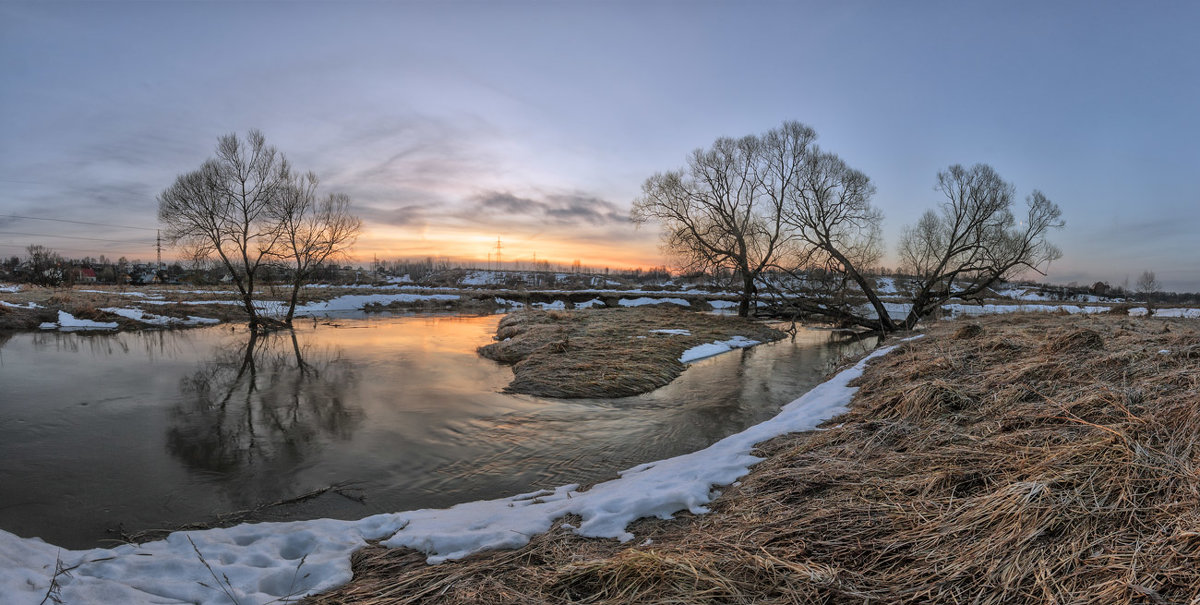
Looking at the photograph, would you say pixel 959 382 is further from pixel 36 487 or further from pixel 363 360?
pixel 363 360

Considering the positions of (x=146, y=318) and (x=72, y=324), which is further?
(x=146, y=318)

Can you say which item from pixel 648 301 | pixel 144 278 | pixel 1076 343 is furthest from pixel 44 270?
pixel 1076 343

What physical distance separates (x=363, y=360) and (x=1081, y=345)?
49.4 feet

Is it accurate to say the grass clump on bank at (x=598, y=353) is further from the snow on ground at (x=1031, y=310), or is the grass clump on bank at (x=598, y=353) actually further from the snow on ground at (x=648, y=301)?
the snow on ground at (x=648, y=301)

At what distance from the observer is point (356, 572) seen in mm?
3379

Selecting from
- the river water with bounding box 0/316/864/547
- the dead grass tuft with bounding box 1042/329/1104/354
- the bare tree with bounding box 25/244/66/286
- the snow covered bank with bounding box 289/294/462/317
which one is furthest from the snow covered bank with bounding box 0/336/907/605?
the bare tree with bounding box 25/244/66/286

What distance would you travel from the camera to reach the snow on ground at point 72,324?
20.0 metres

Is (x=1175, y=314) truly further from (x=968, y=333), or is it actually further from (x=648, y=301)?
(x=648, y=301)

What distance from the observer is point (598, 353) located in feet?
44.0

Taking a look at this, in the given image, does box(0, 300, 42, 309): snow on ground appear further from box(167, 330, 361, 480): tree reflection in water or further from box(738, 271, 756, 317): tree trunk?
box(738, 271, 756, 317): tree trunk

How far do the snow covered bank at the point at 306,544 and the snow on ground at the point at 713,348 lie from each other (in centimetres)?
953

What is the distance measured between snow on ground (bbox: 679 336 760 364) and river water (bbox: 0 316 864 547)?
0.93m

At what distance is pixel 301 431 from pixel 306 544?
14.0ft

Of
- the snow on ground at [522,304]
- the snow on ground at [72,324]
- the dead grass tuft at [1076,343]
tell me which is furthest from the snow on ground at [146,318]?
the dead grass tuft at [1076,343]
